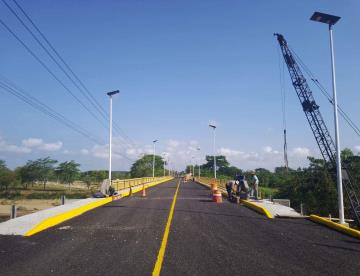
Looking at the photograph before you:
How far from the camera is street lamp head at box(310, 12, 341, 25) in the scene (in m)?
15.6

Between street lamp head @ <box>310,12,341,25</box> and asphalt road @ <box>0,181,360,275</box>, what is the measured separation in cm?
854

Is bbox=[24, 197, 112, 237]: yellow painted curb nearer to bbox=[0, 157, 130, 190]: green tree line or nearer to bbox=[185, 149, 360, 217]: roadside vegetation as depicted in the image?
bbox=[185, 149, 360, 217]: roadside vegetation

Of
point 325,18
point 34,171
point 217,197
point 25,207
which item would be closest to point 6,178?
point 34,171

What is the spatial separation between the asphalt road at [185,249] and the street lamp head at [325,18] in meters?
8.54

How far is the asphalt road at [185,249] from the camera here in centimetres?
713

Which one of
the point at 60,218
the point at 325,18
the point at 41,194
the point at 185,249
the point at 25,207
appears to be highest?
the point at 325,18

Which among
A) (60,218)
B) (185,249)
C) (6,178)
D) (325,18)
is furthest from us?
(6,178)

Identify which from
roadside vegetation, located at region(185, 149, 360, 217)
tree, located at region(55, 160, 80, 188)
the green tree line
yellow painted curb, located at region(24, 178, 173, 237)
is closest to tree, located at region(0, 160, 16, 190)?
the green tree line

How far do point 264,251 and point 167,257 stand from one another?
92.3 inches

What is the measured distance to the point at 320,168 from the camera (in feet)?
232

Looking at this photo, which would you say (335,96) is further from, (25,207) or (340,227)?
(25,207)

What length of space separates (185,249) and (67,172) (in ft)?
449

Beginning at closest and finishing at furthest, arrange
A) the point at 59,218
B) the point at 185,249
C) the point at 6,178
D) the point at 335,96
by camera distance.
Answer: the point at 185,249
the point at 59,218
the point at 335,96
the point at 6,178

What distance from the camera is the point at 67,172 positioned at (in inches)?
5463
